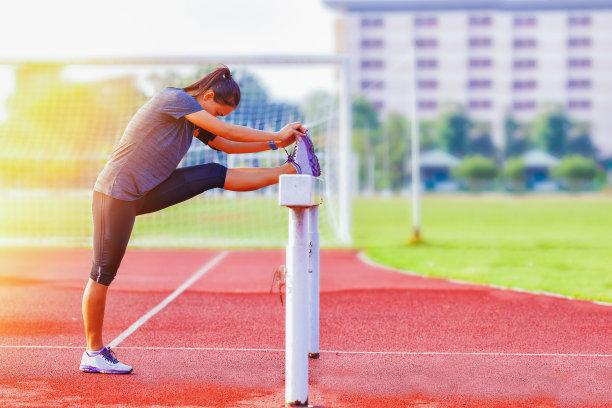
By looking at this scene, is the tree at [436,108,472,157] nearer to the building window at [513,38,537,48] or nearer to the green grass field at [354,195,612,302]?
the building window at [513,38,537,48]

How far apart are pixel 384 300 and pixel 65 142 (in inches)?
650

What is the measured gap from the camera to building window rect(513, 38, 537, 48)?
358 feet

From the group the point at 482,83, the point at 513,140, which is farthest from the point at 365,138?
the point at 482,83

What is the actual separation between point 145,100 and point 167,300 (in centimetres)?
966

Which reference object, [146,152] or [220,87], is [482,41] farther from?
[146,152]

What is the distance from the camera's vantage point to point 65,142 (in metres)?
23.4

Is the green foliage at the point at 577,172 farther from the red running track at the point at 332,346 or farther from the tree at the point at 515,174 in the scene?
the red running track at the point at 332,346

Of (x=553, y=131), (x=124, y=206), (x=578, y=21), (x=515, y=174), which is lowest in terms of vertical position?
(x=515, y=174)

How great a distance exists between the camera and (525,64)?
110 meters

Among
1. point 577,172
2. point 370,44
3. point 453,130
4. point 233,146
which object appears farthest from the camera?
point 370,44

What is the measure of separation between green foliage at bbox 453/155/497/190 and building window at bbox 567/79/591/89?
107 feet

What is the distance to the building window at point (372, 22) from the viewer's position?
359ft

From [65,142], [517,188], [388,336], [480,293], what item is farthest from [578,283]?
[517,188]

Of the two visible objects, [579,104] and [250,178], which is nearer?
[250,178]
